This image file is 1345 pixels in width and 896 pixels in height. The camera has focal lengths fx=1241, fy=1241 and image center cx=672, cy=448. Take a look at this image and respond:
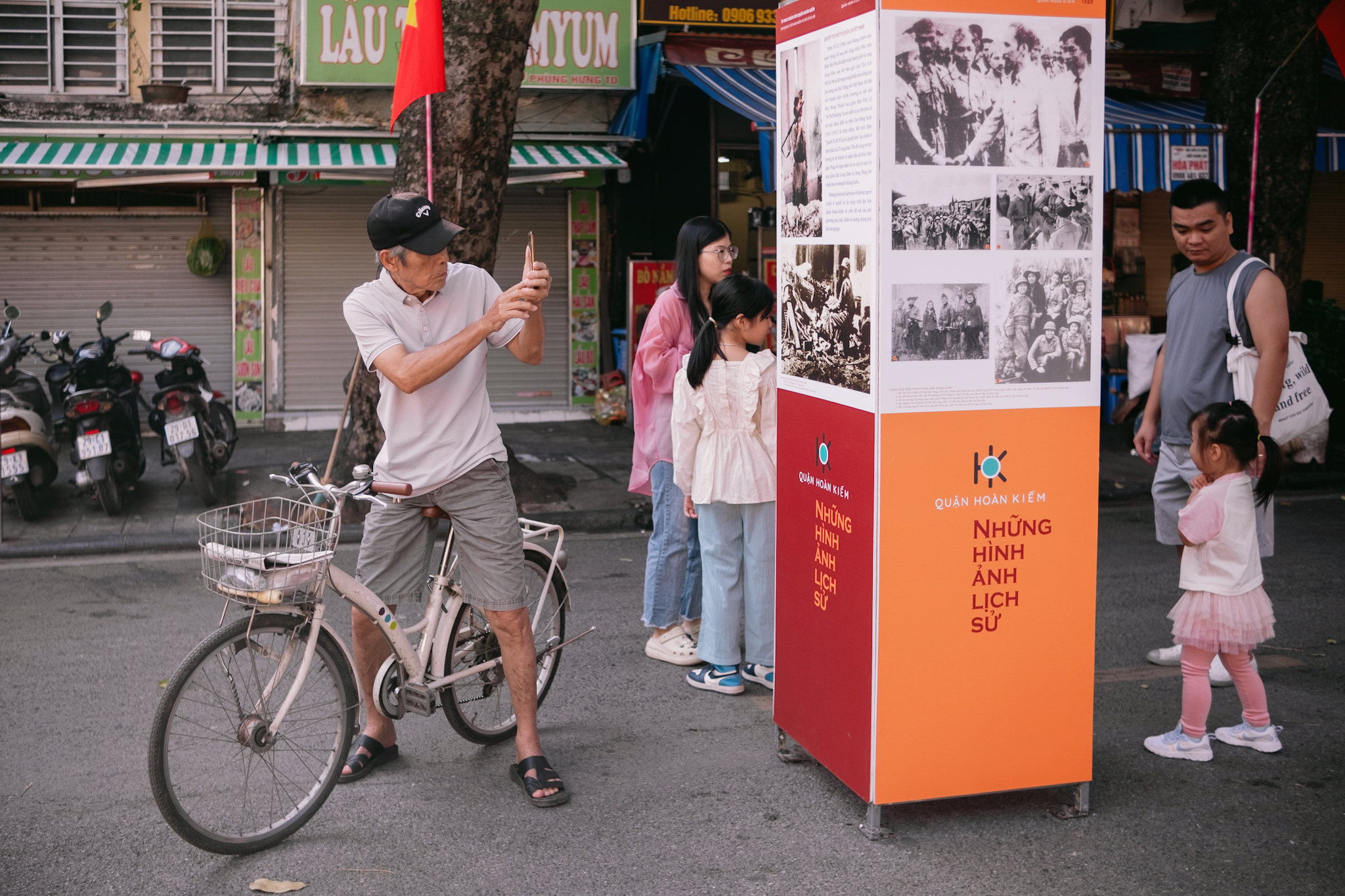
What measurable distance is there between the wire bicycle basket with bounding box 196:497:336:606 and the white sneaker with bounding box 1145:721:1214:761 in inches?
117

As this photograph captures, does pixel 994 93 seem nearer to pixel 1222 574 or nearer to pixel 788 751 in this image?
pixel 1222 574

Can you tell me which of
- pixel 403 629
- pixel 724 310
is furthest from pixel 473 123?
pixel 403 629

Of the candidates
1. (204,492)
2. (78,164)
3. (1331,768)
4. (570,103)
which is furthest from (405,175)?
(1331,768)

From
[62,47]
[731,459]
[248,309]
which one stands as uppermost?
[62,47]

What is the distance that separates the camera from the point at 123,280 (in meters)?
12.5

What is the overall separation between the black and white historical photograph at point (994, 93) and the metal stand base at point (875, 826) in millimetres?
1928

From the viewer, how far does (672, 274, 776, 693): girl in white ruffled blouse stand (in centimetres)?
500

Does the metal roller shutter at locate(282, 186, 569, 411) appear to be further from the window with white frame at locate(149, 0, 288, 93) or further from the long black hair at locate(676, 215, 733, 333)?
the long black hair at locate(676, 215, 733, 333)

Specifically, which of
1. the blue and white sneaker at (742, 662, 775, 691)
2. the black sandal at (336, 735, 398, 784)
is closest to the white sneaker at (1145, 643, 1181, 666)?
the blue and white sneaker at (742, 662, 775, 691)

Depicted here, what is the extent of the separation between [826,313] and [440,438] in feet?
4.27

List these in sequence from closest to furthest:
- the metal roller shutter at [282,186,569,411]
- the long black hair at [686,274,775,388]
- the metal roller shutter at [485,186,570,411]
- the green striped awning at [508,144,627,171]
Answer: the long black hair at [686,274,775,388], the green striped awning at [508,144,627,171], the metal roller shutter at [282,186,569,411], the metal roller shutter at [485,186,570,411]

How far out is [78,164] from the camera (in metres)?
10.8

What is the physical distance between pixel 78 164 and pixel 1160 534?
9502 millimetres

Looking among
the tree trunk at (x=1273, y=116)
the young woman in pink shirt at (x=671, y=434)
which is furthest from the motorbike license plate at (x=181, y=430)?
the tree trunk at (x=1273, y=116)
